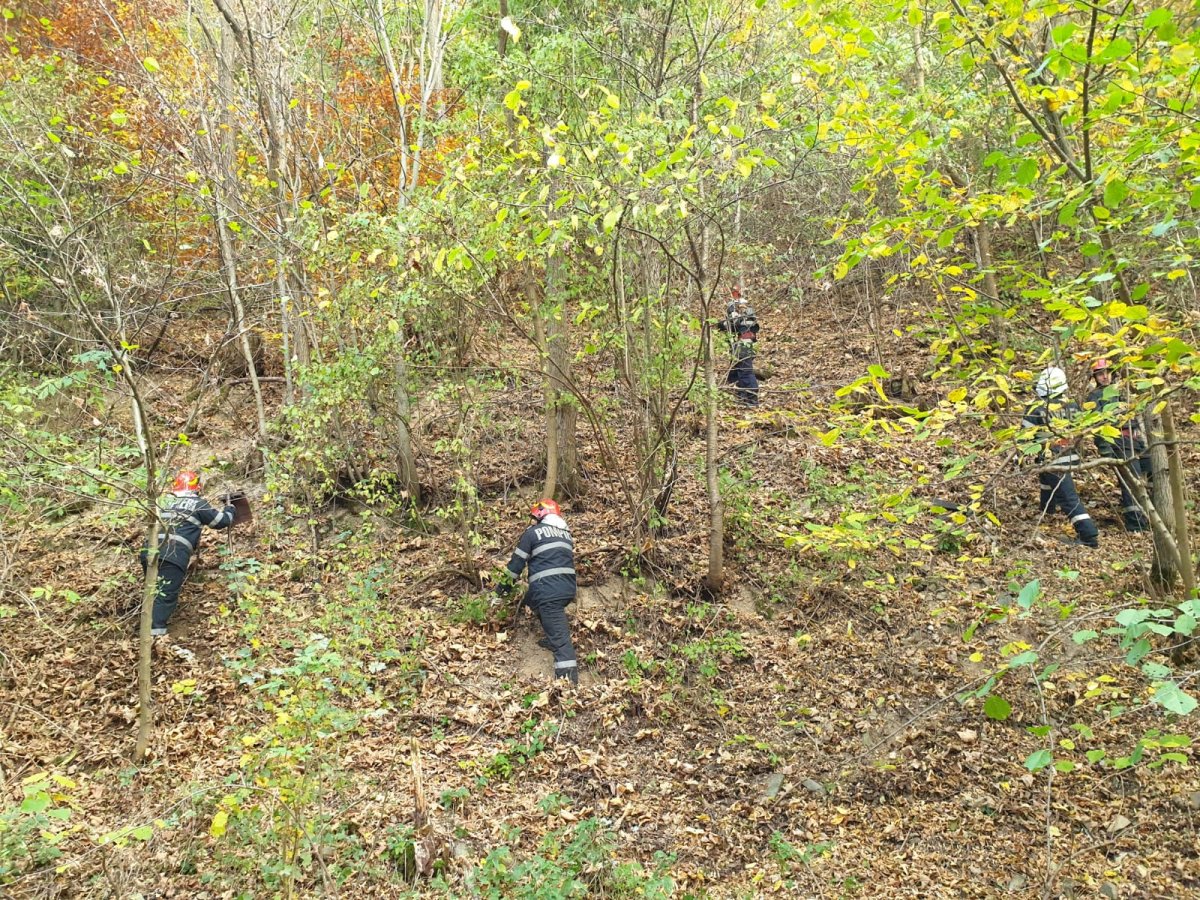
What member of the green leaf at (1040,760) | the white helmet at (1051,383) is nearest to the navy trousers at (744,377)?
the white helmet at (1051,383)

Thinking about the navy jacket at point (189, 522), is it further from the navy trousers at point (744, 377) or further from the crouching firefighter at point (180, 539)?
the navy trousers at point (744, 377)

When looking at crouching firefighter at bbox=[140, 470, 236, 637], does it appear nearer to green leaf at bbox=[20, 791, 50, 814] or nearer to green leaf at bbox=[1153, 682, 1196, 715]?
green leaf at bbox=[20, 791, 50, 814]

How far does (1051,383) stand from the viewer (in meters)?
4.76

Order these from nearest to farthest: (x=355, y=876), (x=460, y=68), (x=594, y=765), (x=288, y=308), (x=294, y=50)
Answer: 1. (x=355, y=876)
2. (x=594, y=765)
3. (x=460, y=68)
4. (x=288, y=308)
5. (x=294, y=50)

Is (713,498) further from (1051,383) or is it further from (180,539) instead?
(180,539)

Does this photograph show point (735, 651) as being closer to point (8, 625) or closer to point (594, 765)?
point (594, 765)

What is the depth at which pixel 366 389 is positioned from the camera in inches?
336

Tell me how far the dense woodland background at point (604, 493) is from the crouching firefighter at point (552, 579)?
0.35 meters

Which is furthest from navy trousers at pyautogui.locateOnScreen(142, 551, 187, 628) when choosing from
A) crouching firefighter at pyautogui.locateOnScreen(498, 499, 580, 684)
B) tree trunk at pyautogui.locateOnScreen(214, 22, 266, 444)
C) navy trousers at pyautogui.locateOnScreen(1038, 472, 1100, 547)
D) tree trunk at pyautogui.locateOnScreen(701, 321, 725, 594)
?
navy trousers at pyautogui.locateOnScreen(1038, 472, 1100, 547)

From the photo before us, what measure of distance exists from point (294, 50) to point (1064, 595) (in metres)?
11.9

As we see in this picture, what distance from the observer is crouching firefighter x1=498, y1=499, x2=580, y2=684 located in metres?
7.22

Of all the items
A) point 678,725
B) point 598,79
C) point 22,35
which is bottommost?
point 678,725

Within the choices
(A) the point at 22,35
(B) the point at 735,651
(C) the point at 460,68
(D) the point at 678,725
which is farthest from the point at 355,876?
(A) the point at 22,35

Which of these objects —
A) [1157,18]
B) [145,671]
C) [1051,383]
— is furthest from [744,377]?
[1157,18]
